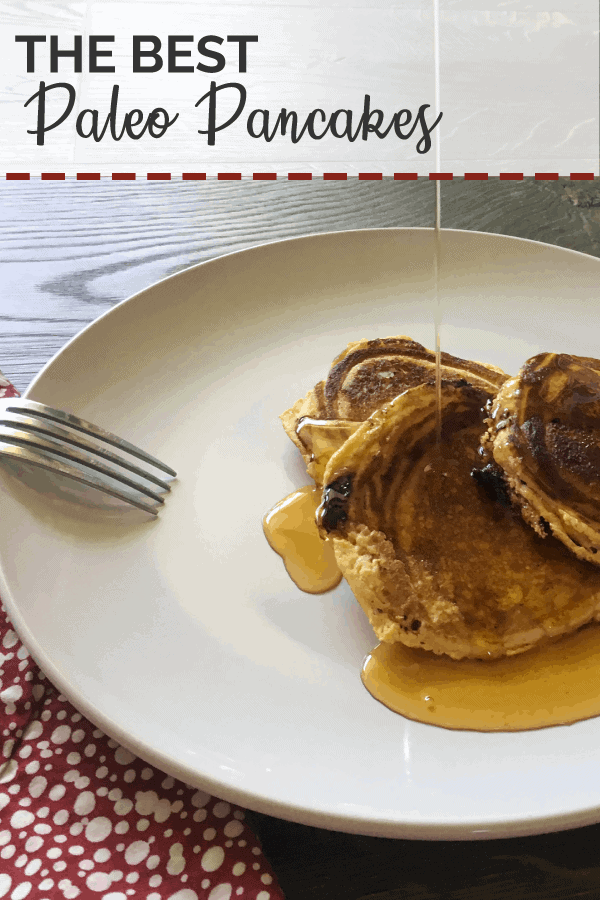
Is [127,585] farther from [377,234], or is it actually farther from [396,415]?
[377,234]

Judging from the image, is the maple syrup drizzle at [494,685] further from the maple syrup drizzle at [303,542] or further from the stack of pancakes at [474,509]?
the maple syrup drizzle at [303,542]

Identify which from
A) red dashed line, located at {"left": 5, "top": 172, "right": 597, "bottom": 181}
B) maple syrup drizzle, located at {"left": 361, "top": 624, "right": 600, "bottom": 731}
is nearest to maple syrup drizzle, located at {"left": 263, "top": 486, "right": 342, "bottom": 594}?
maple syrup drizzle, located at {"left": 361, "top": 624, "right": 600, "bottom": 731}

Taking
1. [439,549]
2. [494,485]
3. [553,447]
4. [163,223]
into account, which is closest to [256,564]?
[439,549]

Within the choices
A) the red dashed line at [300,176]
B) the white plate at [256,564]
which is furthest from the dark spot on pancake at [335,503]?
the red dashed line at [300,176]

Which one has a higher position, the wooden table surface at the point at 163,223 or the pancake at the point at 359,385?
the wooden table surface at the point at 163,223

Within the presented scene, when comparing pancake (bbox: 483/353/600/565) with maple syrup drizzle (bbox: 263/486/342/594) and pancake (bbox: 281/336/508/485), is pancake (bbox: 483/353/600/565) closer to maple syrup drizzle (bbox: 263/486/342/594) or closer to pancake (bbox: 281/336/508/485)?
pancake (bbox: 281/336/508/485)

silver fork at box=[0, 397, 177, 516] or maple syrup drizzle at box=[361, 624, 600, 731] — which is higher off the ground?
silver fork at box=[0, 397, 177, 516]
